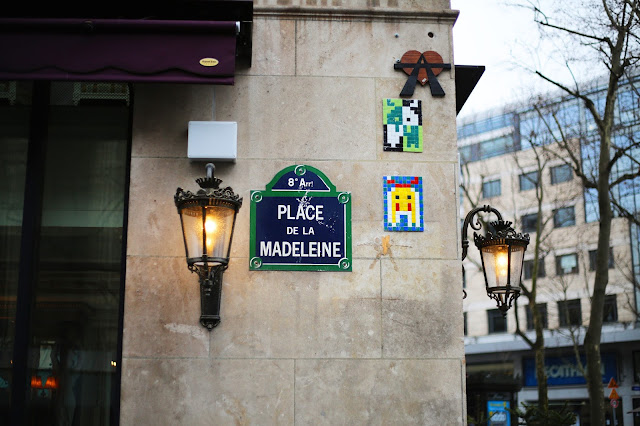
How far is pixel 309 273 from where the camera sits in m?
7.18

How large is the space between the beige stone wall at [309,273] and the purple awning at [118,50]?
2.89 feet

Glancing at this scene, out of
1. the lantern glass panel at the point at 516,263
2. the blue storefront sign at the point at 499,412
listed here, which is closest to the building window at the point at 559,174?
the blue storefront sign at the point at 499,412

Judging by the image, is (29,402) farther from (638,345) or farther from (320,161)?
(638,345)

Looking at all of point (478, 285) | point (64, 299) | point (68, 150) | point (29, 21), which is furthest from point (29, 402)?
point (478, 285)

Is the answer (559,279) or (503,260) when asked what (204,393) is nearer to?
(503,260)

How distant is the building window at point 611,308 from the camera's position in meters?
39.9

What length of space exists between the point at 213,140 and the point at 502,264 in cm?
300

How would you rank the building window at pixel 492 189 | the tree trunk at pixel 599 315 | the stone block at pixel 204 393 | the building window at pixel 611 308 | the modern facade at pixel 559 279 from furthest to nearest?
the building window at pixel 492 189, the building window at pixel 611 308, the modern facade at pixel 559 279, the tree trunk at pixel 599 315, the stone block at pixel 204 393

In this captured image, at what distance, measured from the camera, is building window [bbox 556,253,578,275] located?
140ft

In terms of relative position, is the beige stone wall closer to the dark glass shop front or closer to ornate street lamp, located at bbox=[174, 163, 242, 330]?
the dark glass shop front

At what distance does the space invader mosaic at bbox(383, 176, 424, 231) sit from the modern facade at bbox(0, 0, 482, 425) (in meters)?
0.08

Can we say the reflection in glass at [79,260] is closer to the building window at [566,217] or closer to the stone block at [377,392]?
the stone block at [377,392]

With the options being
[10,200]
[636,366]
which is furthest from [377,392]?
[636,366]

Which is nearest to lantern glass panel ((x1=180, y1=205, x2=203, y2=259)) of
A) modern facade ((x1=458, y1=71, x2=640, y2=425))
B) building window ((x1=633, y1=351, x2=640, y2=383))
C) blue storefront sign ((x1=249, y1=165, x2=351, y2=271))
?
blue storefront sign ((x1=249, y1=165, x2=351, y2=271))
